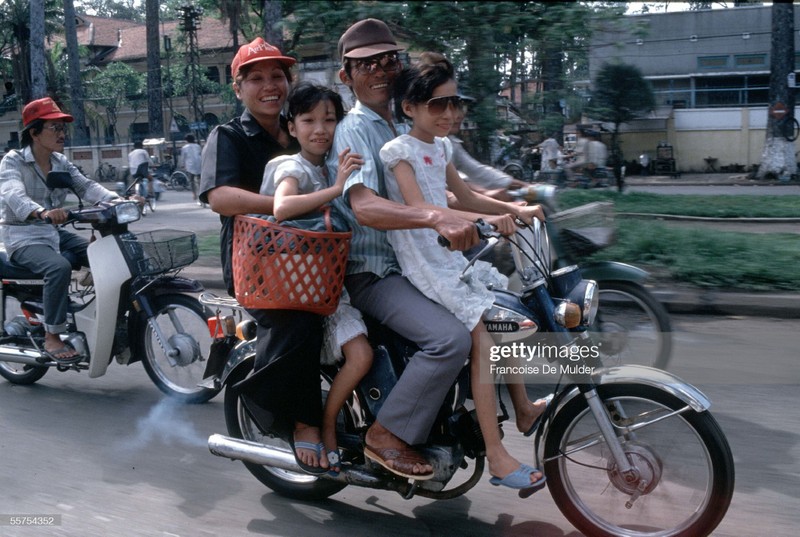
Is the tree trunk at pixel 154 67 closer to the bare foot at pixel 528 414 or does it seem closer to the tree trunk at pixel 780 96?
the tree trunk at pixel 780 96

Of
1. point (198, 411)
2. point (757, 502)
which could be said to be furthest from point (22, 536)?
point (757, 502)

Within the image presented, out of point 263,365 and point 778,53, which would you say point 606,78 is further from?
point 263,365

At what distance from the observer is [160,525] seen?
3.50 meters

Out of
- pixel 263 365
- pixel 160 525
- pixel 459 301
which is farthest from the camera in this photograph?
pixel 160 525

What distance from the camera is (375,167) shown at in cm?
306

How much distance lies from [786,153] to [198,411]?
20902mm

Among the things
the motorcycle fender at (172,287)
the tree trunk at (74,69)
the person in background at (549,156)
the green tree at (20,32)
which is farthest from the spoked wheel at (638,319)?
the green tree at (20,32)

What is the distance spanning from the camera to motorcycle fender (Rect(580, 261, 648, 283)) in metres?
4.88

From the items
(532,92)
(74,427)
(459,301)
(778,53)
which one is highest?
(778,53)

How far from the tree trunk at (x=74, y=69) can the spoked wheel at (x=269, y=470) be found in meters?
28.1

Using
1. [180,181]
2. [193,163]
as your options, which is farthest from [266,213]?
[180,181]

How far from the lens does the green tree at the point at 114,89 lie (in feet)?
159

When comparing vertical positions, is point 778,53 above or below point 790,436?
above

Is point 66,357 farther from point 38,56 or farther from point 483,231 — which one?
point 38,56
